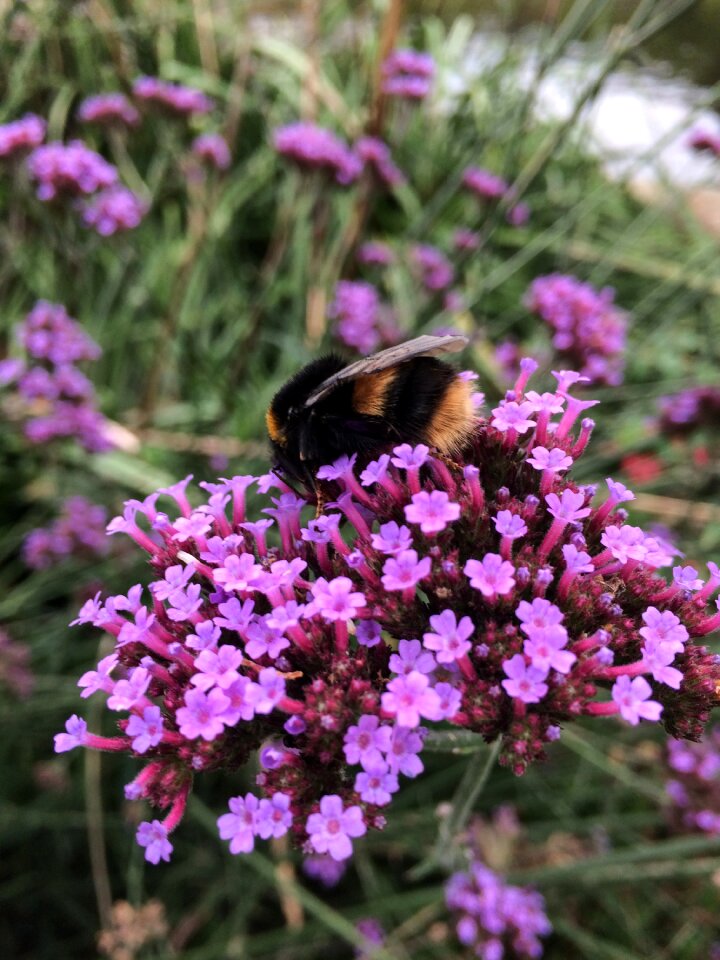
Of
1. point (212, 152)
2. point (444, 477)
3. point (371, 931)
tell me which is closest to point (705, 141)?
point (212, 152)

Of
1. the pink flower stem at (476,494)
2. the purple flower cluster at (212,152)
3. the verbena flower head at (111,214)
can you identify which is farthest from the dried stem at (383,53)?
the pink flower stem at (476,494)

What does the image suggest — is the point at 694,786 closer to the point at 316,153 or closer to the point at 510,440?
the point at 510,440

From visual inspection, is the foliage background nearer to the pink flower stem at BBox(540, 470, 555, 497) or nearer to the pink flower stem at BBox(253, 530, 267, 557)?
the pink flower stem at BBox(540, 470, 555, 497)

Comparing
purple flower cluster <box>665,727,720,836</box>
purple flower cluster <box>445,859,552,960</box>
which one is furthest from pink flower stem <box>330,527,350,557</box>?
purple flower cluster <box>665,727,720,836</box>

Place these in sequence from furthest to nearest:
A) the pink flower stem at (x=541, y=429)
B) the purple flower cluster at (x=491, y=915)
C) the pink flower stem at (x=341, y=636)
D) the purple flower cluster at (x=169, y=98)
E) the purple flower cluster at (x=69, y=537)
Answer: the purple flower cluster at (x=169, y=98) → the purple flower cluster at (x=69, y=537) → the purple flower cluster at (x=491, y=915) → the pink flower stem at (x=541, y=429) → the pink flower stem at (x=341, y=636)

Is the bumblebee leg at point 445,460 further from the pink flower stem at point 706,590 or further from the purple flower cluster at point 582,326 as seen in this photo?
the purple flower cluster at point 582,326

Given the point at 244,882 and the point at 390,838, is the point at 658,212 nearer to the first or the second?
the point at 390,838
